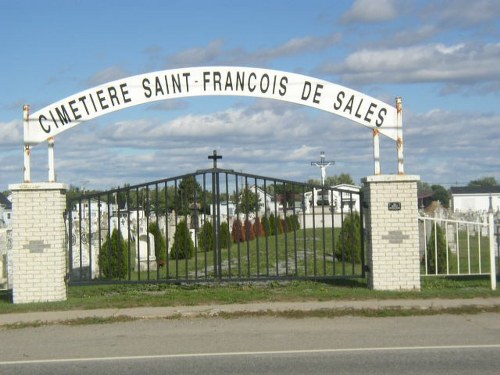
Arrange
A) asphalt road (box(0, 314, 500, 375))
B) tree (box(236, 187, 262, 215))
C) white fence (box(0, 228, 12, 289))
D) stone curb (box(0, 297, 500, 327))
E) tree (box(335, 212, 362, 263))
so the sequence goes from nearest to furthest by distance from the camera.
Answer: asphalt road (box(0, 314, 500, 375)) < stone curb (box(0, 297, 500, 327)) < tree (box(236, 187, 262, 215)) < tree (box(335, 212, 362, 263)) < white fence (box(0, 228, 12, 289))

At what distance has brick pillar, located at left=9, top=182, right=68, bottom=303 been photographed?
13.2m

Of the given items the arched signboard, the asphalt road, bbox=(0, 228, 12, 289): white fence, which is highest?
the arched signboard

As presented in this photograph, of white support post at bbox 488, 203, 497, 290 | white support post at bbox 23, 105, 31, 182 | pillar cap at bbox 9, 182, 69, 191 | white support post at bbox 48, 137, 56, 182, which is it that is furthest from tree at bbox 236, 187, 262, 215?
white support post at bbox 488, 203, 497, 290

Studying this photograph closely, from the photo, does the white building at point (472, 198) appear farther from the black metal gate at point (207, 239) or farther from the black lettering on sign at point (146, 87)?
the black lettering on sign at point (146, 87)

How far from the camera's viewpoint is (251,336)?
395 inches

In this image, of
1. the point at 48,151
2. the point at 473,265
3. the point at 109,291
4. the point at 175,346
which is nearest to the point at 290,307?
the point at 175,346

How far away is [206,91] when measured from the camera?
13625 millimetres

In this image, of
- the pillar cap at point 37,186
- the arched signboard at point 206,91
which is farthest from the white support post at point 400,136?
the pillar cap at point 37,186

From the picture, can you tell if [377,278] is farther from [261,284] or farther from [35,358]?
[35,358]

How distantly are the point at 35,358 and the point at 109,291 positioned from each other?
571 centimetres

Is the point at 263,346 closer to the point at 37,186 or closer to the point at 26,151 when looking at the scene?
the point at 37,186

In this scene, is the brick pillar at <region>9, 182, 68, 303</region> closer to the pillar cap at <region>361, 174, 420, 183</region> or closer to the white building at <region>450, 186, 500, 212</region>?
the pillar cap at <region>361, 174, 420, 183</region>

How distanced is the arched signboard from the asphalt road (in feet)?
12.6

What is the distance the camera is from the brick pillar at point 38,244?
43.3 ft
